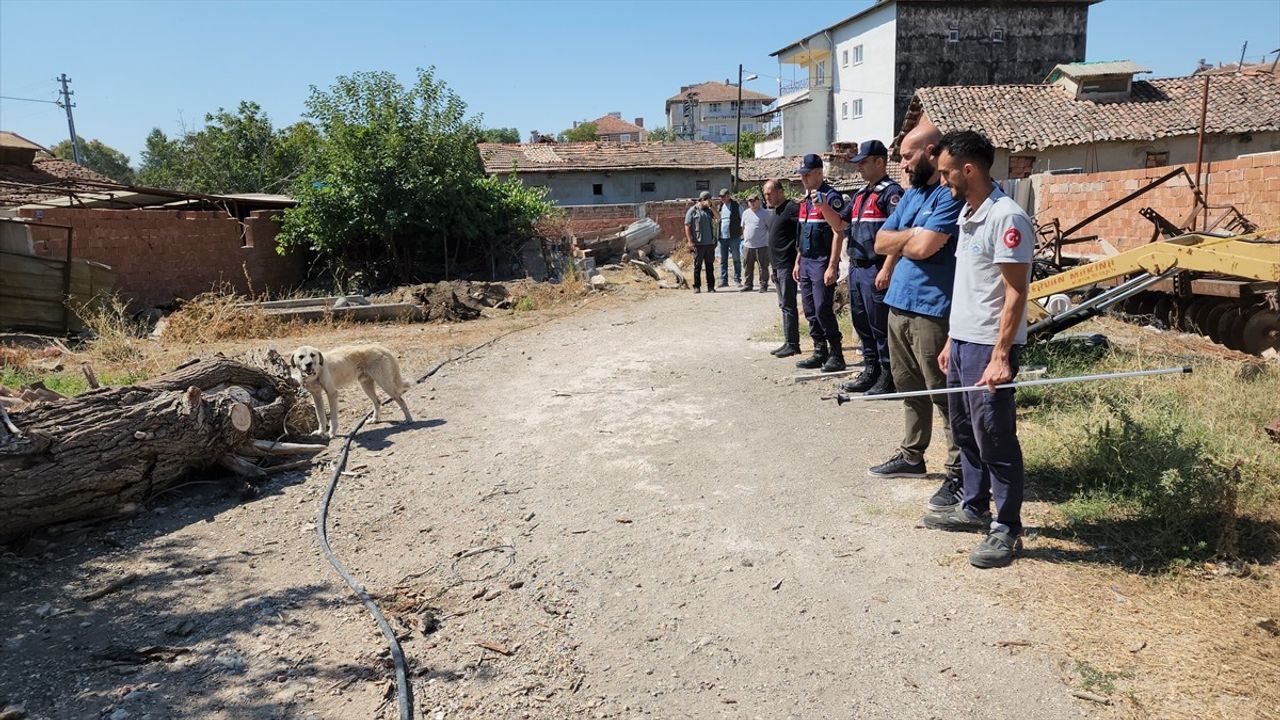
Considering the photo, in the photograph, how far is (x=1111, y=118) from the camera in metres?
24.0

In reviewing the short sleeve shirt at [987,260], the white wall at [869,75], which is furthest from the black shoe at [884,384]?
the white wall at [869,75]

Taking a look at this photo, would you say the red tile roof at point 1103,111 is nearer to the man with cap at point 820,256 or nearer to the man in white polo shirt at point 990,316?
the man with cap at point 820,256

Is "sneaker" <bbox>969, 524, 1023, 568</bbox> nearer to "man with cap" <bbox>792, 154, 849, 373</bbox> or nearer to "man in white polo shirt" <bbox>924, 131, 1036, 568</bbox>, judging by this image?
"man in white polo shirt" <bbox>924, 131, 1036, 568</bbox>

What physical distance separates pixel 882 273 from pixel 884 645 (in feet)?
8.90

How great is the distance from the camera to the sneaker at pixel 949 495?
13.5ft

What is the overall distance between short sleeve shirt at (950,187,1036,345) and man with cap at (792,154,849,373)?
298 cm

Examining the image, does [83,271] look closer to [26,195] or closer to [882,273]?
[26,195]

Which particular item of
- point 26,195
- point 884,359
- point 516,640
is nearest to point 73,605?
point 516,640

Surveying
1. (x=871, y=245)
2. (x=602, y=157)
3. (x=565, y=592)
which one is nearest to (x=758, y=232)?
(x=871, y=245)

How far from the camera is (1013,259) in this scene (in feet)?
10.7

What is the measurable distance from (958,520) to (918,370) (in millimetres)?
879

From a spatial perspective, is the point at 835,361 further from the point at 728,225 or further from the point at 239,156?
the point at 239,156

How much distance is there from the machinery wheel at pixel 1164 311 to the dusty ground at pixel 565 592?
5.29 metres

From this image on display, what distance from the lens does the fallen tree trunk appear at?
4508 millimetres
